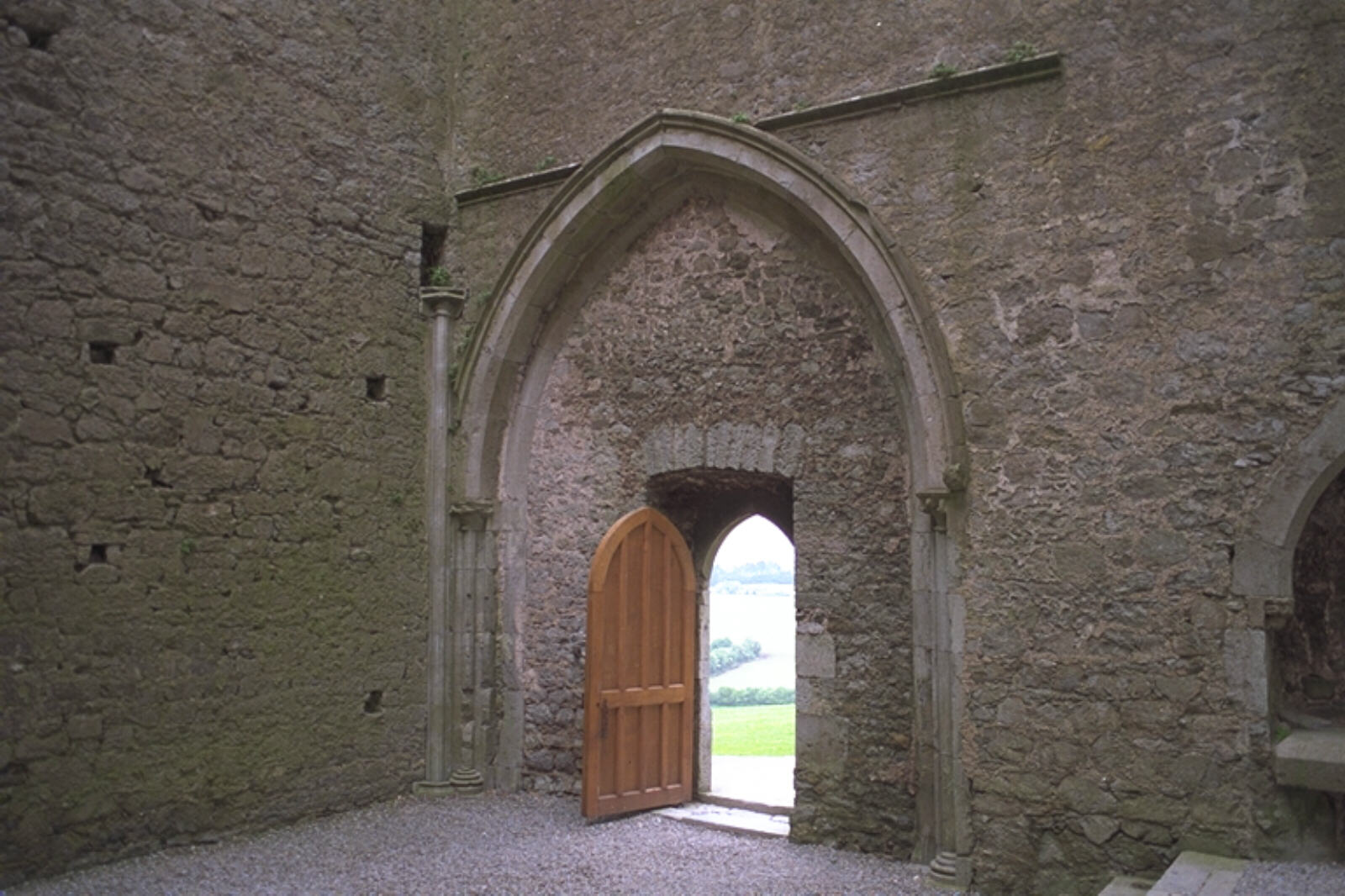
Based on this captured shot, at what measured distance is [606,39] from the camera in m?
6.61

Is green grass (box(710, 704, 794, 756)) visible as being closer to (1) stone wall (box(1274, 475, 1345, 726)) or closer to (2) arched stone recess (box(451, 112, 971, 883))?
(2) arched stone recess (box(451, 112, 971, 883))

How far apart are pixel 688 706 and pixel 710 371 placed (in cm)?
194

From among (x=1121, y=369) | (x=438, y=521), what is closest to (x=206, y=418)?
(x=438, y=521)

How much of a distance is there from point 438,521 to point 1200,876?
446 cm

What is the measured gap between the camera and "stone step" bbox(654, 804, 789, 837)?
5902 millimetres

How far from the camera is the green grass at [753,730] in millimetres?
9484

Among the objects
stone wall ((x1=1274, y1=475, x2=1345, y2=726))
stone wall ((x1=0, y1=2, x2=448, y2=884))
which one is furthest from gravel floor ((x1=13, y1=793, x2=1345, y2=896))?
stone wall ((x1=1274, y1=475, x2=1345, y2=726))

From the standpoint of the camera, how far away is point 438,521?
6723 mm

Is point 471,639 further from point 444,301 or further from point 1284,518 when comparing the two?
point 1284,518

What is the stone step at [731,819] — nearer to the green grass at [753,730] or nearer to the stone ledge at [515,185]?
the green grass at [753,730]

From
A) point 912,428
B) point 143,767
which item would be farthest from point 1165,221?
point 143,767

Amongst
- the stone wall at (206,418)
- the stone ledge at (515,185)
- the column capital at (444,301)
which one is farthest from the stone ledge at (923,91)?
the stone wall at (206,418)

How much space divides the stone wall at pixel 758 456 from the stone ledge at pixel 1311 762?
1667 millimetres

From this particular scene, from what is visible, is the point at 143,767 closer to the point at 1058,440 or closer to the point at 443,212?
the point at 443,212
